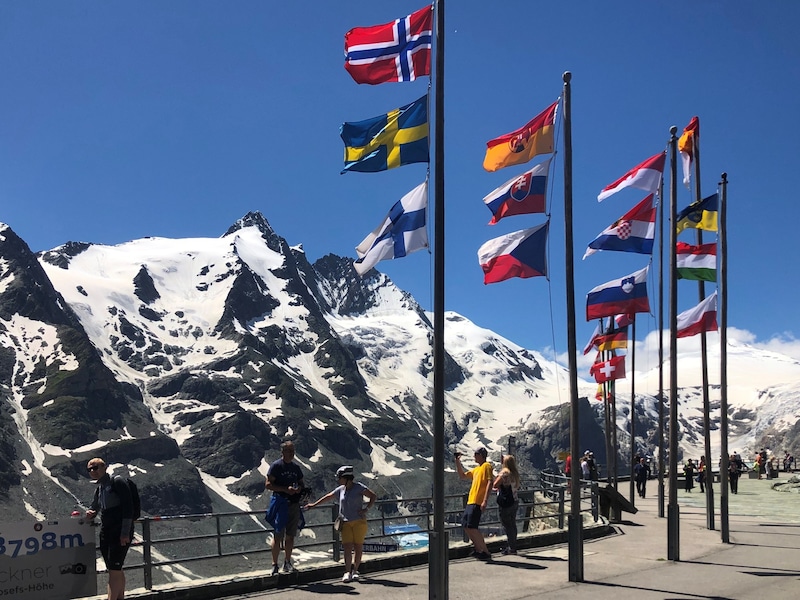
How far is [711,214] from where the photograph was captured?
61.9ft

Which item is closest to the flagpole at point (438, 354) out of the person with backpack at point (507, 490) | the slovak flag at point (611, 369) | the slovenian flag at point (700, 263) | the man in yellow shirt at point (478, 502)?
the man in yellow shirt at point (478, 502)

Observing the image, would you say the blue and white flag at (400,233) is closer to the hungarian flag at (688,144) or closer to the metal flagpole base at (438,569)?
the metal flagpole base at (438,569)

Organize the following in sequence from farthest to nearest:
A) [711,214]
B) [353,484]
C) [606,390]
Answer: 1. [606,390]
2. [711,214]
3. [353,484]

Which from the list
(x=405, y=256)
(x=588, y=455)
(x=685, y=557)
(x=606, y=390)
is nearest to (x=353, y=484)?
(x=405, y=256)

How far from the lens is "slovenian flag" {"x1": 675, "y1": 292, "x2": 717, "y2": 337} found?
1906 cm

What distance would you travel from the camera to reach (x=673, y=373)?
17359 mm

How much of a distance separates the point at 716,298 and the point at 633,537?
19.7 feet

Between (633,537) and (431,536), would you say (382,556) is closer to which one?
(431,536)

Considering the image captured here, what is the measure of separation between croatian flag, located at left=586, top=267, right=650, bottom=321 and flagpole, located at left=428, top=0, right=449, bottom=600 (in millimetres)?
8036

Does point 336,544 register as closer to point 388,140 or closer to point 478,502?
point 478,502

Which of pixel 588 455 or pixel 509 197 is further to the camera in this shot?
pixel 588 455

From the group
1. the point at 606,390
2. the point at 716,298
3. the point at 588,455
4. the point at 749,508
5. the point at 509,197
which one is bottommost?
the point at 749,508

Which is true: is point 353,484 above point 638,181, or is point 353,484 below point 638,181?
below

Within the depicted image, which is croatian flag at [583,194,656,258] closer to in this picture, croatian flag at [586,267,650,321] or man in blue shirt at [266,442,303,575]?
croatian flag at [586,267,650,321]
